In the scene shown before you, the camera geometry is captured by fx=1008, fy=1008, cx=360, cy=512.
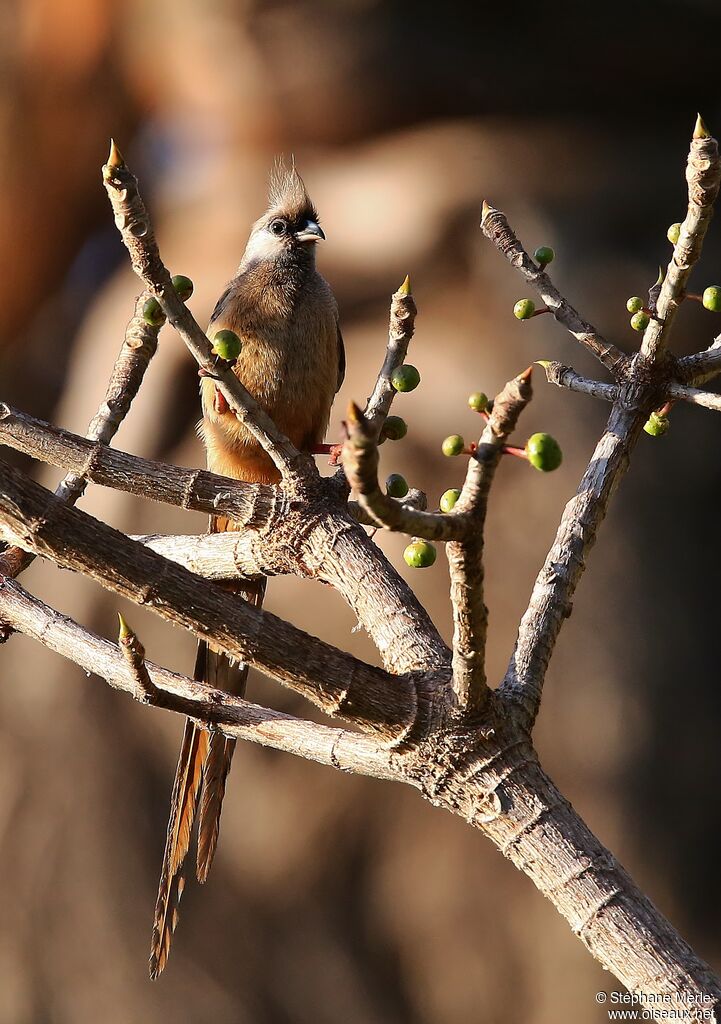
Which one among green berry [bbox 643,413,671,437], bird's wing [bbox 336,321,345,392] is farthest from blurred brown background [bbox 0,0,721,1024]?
green berry [bbox 643,413,671,437]

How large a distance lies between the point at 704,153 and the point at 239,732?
862 millimetres

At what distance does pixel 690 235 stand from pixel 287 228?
1.46 meters

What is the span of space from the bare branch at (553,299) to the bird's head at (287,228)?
3.07 ft

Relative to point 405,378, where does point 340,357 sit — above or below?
above

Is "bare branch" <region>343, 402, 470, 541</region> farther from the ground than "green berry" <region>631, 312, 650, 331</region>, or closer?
closer

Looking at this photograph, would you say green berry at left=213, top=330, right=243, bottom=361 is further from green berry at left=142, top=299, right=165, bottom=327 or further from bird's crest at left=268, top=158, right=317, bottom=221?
bird's crest at left=268, top=158, right=317, bottom=221

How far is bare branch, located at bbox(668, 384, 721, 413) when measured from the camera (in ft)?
4.14

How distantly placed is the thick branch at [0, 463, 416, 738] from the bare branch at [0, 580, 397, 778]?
7 centimetres

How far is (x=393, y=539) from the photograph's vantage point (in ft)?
11.8

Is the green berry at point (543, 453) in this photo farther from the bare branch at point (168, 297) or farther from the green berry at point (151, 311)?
the green berry at point (151, 311)

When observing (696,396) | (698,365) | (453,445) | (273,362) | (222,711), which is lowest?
(222,711)

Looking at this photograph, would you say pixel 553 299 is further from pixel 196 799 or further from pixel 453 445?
pixel 196 799

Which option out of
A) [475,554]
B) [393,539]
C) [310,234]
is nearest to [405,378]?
[475,554]

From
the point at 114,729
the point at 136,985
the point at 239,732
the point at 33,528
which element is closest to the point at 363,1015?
the point at 136,985
